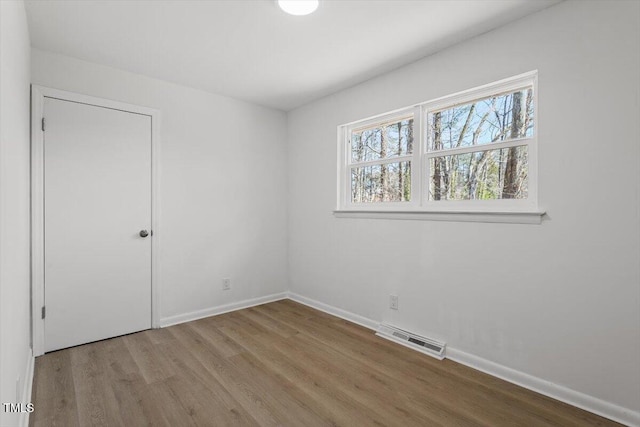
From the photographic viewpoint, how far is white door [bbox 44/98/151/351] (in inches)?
105

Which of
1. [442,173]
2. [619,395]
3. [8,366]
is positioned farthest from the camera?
[442,173]

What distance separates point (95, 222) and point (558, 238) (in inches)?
138

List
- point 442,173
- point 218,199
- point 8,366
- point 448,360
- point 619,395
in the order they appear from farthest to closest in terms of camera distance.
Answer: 1. point 218,199
2. point 442,173
3. point 448,360
4. point 619,395
5. point 8,366

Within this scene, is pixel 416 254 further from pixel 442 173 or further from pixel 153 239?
pixel 153 239

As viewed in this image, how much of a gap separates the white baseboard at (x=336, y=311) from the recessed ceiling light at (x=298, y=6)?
263 centimetres

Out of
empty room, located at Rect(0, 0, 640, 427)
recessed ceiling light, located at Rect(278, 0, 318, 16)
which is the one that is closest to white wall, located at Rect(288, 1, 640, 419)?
empty room, located at Rect(0, 0, 640, 427)

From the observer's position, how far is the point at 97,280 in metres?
2.88

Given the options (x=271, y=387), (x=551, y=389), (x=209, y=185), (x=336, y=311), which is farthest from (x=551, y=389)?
(x=209, y=185)

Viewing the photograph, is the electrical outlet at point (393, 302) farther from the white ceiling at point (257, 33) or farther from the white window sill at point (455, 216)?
the white ceiling at point (257, 33)

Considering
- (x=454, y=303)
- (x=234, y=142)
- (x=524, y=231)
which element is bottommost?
(x=454, y=303)

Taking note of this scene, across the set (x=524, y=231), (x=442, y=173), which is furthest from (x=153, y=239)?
(x=524, y=231)

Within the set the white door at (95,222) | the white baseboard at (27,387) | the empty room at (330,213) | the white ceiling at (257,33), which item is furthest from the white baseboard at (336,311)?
the white baseboard at (27,387)

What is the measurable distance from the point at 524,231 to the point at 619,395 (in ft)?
3.30

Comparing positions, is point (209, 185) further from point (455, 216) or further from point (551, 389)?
point (551, 389)
